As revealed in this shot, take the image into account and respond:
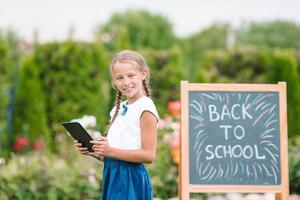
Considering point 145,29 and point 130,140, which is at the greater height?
point 145,29

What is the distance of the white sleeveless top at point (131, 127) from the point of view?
9.41ft

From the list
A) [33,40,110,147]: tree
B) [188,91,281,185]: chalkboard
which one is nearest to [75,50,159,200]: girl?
[188,91,281,185]: chalkboard

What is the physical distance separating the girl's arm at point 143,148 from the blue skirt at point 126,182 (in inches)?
3.8

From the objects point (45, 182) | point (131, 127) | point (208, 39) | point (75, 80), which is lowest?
point (45, 182)

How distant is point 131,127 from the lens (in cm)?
287

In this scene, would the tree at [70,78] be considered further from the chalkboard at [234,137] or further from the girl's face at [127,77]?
the girl's face at [127,77]

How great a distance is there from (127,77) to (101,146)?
34cm

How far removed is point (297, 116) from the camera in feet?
34.9

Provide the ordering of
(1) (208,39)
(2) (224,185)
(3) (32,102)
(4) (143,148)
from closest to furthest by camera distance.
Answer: (4) (143,148) < (2) (224,185) < (3) (32,102) < (1) (208,39)

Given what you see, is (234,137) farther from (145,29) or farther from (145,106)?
(145,29)

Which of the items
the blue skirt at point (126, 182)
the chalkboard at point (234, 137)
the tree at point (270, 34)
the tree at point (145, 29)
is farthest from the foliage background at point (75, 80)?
the tree at point (270, 34)

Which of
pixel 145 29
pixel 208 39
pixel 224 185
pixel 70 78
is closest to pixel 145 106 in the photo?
pixel 224 185

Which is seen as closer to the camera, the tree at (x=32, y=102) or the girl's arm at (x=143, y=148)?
the girl's arm at (x=143, y=148)

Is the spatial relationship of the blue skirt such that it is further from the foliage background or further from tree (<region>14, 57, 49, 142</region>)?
tree (<region>14, 57, 49, 142</region>)
